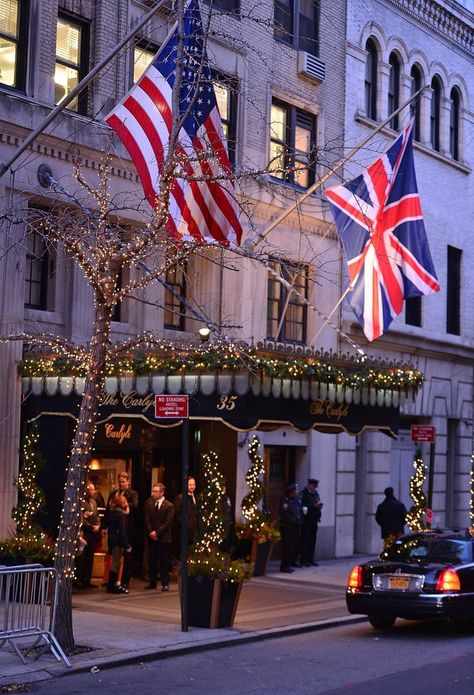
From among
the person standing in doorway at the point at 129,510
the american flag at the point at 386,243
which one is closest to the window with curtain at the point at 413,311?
the american flag at the point at 386,243

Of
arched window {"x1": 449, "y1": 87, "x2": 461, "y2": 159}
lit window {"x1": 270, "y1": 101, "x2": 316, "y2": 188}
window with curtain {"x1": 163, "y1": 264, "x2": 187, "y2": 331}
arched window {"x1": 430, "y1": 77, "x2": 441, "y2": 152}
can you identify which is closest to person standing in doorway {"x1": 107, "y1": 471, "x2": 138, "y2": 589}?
window with curtain {"x1": 163, "y1": 264, "x2": 187, "y2": 331}

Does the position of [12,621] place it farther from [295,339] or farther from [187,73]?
[295,339]

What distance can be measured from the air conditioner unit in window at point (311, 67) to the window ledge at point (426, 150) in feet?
5.88

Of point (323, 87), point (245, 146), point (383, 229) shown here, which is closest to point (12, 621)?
point (383, 229)

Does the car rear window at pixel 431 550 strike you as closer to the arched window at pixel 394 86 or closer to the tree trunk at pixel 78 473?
the tree trunk at pixel 78 473

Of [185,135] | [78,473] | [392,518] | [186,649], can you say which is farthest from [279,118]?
[186,649]

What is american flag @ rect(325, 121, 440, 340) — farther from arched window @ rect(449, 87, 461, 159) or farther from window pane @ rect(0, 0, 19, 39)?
arched window @ rect(449, 87, 461, 159)

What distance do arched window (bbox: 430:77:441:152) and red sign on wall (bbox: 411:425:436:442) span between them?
9674 millimetres

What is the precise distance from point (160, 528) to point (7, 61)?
8.41 metres

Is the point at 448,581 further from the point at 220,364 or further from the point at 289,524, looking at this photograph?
the point at 289,524

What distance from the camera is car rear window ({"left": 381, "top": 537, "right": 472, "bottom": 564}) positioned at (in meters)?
16.1

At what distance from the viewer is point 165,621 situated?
16797mm

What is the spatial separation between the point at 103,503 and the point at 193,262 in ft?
17.8

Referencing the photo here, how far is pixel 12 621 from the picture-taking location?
12.9 meters
